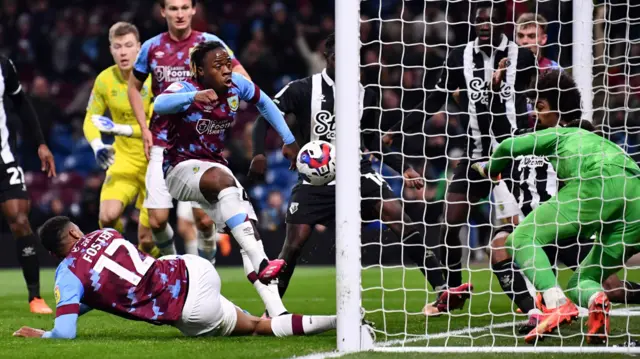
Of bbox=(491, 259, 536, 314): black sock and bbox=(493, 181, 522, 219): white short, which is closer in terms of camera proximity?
bbox=(491, 259, 536, 314): black sock

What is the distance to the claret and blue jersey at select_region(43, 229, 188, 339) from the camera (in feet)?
17.0

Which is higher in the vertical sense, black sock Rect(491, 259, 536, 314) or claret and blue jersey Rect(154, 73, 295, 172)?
claret and blue jersey Rect(154, 73, 295, 172)

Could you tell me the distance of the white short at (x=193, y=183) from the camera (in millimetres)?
6071

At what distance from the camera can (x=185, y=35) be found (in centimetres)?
786

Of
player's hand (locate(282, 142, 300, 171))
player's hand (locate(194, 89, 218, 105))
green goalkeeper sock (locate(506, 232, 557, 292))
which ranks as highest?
player's hand (locate(194, 89, 218, 105))

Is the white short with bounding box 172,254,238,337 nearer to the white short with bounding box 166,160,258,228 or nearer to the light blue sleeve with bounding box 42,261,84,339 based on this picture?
the light blue sleeve with bounding box 42,261,84,339

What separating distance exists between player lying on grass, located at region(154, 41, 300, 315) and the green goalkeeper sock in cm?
136

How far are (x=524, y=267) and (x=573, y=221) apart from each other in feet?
1.17

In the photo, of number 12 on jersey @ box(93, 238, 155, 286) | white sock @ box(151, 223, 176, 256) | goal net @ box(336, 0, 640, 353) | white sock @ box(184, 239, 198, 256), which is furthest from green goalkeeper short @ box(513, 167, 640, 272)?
white sock @ box(184, 239, 198, 256)

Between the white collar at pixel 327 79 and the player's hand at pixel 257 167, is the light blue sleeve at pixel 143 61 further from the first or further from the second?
the player's hand at pixel 257 167

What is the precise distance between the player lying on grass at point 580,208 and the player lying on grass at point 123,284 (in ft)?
3.66

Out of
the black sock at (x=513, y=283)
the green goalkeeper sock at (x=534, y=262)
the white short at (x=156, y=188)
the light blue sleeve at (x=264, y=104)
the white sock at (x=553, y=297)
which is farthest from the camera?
the white short at (x=156, y=188)

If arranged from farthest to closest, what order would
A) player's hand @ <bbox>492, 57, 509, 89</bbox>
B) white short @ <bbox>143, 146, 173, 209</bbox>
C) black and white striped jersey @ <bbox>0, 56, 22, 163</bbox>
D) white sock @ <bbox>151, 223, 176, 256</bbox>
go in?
white sock @ <bbox>151, 223, 176, 256</bbox>, white short @ <bbox>143, 146, 173, 209</bbox>, black and white striped jersey @ <bbox>0, 56, 22, 163</bbox>, player's hand @ <bbox>492, 57, 509, 89</bbox>

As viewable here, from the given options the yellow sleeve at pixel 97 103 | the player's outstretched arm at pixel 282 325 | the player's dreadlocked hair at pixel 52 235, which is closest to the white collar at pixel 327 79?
the player's outstretched arm at pixel 282 325
